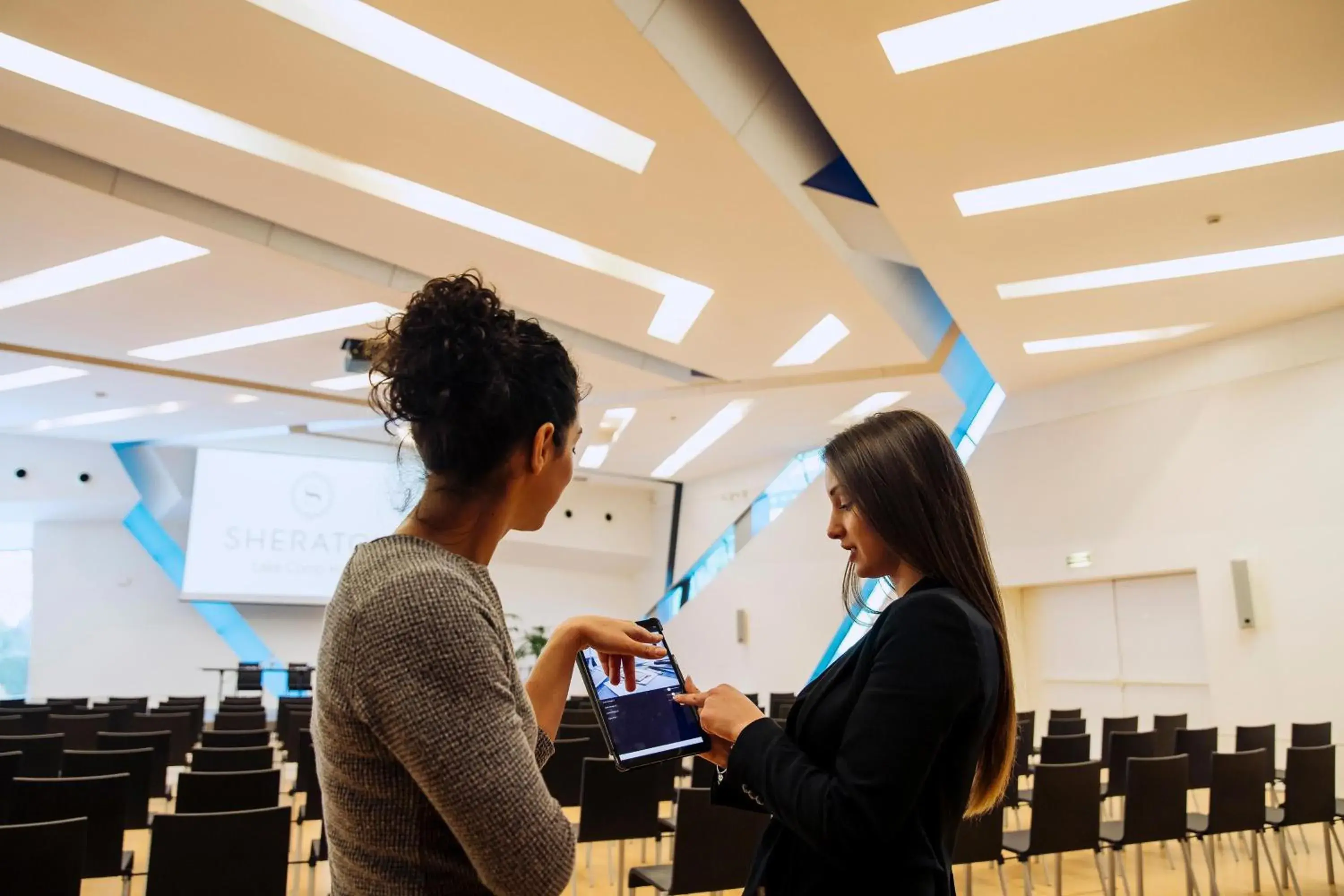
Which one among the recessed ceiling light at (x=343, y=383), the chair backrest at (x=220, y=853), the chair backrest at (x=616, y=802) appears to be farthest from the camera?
the recessed ceiling light at (x=343, y=383)

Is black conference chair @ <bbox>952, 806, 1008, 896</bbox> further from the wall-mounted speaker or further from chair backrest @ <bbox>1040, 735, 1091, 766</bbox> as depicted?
the wall-mounted speaker

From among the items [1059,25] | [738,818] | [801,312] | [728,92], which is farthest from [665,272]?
[738,818]

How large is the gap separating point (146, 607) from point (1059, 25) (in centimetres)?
1561

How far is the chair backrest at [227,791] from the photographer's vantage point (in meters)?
3.86

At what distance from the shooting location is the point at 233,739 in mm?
6125

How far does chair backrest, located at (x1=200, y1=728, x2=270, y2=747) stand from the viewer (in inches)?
240

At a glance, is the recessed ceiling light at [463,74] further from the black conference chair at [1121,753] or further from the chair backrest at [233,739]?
the black conference chair at [1121,753]

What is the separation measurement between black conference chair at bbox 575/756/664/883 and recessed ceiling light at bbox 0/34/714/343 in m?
4.11

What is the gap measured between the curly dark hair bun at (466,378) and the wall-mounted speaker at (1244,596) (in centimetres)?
934

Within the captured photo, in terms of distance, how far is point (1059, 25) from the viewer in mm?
4469

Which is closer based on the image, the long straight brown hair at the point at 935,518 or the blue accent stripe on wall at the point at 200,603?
the long straight brown hair at the point at 935,518

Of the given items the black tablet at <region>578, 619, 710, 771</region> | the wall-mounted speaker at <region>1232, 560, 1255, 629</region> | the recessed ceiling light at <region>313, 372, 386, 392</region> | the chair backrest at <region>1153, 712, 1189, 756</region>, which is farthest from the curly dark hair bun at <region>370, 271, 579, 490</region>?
the recessed ceiling light at <region>313, 372, 386, 392</region>

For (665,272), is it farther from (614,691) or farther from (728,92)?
(614,691)

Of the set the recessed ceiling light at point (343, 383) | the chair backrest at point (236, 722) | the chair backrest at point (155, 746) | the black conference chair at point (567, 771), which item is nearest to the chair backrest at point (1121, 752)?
the black conference chair at point (567, 771)
